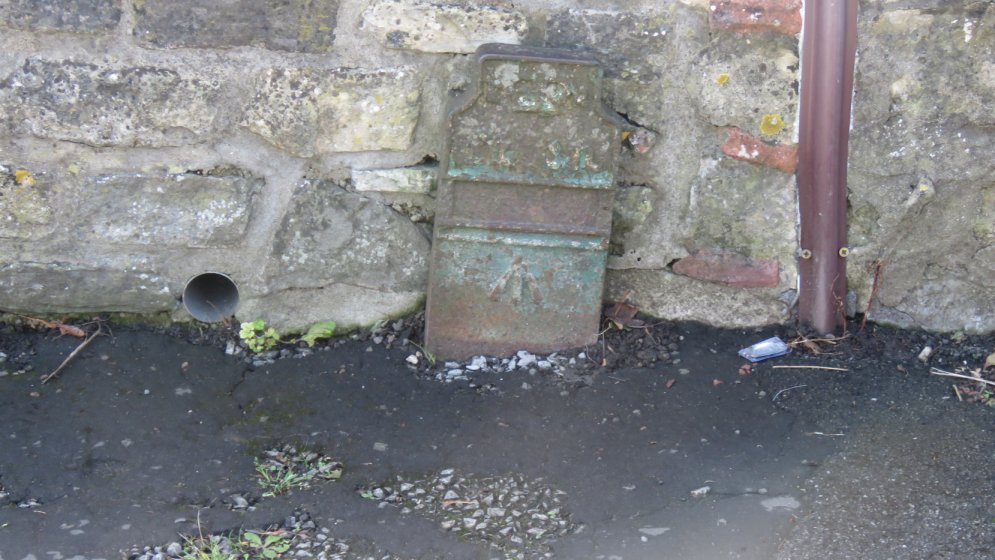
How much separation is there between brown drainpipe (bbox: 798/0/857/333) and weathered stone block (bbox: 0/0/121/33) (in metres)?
1.66

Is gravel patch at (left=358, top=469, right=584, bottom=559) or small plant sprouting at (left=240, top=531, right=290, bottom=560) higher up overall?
gravel patch at (left=358, top=469, right=584, bottom=559)

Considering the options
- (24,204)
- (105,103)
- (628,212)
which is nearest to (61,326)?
(24,204)

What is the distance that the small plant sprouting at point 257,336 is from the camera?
2.58 meters

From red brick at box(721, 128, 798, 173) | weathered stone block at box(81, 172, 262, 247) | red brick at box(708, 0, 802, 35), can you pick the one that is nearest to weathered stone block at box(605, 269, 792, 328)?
red brick at box(721, 128, 798, 173)

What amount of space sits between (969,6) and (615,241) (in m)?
1.00

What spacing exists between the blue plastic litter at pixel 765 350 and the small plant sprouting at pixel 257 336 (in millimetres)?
1213

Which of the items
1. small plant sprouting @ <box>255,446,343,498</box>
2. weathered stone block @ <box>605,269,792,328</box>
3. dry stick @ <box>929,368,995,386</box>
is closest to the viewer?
small plant sprouting @ <box>255,446,343,498</box>

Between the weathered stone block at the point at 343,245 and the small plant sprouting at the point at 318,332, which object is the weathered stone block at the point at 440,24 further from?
the small plant sprouting at the point at 318,332

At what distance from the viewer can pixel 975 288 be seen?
2.57m

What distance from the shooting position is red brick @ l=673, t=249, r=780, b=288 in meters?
2.59

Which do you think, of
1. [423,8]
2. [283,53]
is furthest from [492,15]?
[283,53]

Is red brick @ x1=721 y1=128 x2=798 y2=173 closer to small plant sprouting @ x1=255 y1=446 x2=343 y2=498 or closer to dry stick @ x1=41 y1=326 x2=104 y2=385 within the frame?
small plant sprouting @ x1=255 y1=446 x2=343 y2=498

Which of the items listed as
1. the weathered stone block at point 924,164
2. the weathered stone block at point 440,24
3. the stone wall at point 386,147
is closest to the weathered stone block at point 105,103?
the stone wall at point 386,147

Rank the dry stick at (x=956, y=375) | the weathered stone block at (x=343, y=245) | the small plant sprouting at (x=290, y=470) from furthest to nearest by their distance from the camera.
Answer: the weathered stone block at (x=343, y=245)
the dry stick at (x=956, y=375)
the small plant sprouting at (x=290, y=470)
